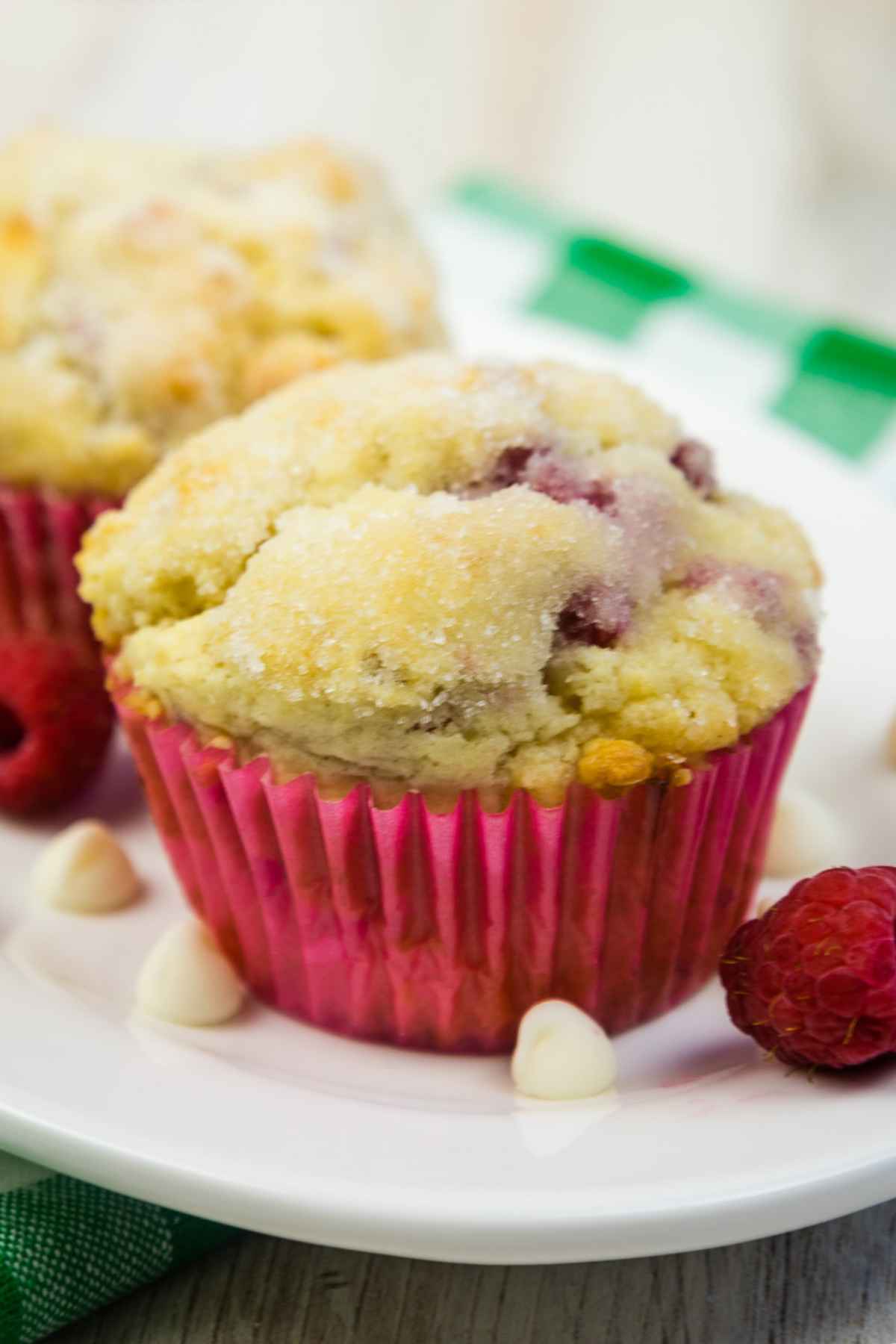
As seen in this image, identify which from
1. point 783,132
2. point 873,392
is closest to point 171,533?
point 873,392

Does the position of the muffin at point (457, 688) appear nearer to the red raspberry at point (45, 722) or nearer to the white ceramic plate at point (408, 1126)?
the white ceramic plate at point (408, 1126)

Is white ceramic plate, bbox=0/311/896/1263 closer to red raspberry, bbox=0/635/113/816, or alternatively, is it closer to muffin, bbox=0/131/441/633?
red raspberry, bbox=0/635/113/816

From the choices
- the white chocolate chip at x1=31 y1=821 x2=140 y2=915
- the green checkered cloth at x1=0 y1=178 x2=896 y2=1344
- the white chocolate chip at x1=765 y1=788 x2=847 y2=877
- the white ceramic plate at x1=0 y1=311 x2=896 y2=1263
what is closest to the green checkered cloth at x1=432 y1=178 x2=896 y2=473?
the green checkered cloth at x1=0 y1=178 x2=896 y2=1344

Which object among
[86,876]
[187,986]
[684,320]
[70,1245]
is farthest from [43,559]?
[684,320]

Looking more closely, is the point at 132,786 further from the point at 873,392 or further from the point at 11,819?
the point at 873,392

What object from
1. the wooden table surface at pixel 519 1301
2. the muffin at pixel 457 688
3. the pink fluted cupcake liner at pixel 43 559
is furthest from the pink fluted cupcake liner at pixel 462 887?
the pink fluted cupcake liner at pixel 43 559

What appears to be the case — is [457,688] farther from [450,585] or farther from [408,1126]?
[408,1126]
